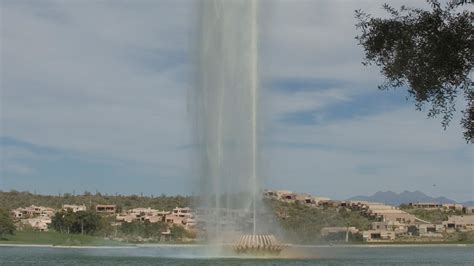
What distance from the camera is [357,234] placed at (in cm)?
12656

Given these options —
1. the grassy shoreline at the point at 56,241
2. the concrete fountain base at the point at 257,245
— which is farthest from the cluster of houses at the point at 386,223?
the concrete fountain base at the point at 257,245

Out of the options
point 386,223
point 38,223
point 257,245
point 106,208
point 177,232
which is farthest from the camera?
point 106,208

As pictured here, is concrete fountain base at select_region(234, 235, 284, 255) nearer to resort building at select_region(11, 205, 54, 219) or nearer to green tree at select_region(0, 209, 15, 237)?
green tree at select_region(0, 209, 15, 237)

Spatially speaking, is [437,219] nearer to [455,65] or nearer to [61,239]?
[61,239]

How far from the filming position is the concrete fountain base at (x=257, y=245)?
3069 centimetres

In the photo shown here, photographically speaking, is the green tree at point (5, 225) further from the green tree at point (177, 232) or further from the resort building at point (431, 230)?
the resort building at point (431, 230)

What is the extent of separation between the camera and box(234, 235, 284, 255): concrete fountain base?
30688 millimetres

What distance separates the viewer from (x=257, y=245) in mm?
30734

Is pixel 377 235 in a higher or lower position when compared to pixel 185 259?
higher

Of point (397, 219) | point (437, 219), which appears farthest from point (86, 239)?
point (437, 219)

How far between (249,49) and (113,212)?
119 meters

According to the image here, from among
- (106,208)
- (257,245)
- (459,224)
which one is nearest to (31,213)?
(106,208)

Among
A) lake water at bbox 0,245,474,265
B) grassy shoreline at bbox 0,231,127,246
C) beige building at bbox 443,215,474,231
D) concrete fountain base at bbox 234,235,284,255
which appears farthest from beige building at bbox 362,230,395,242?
concrete fountain base at bbox 234,235,284,255

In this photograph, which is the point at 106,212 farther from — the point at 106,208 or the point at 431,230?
the point at 431,230
